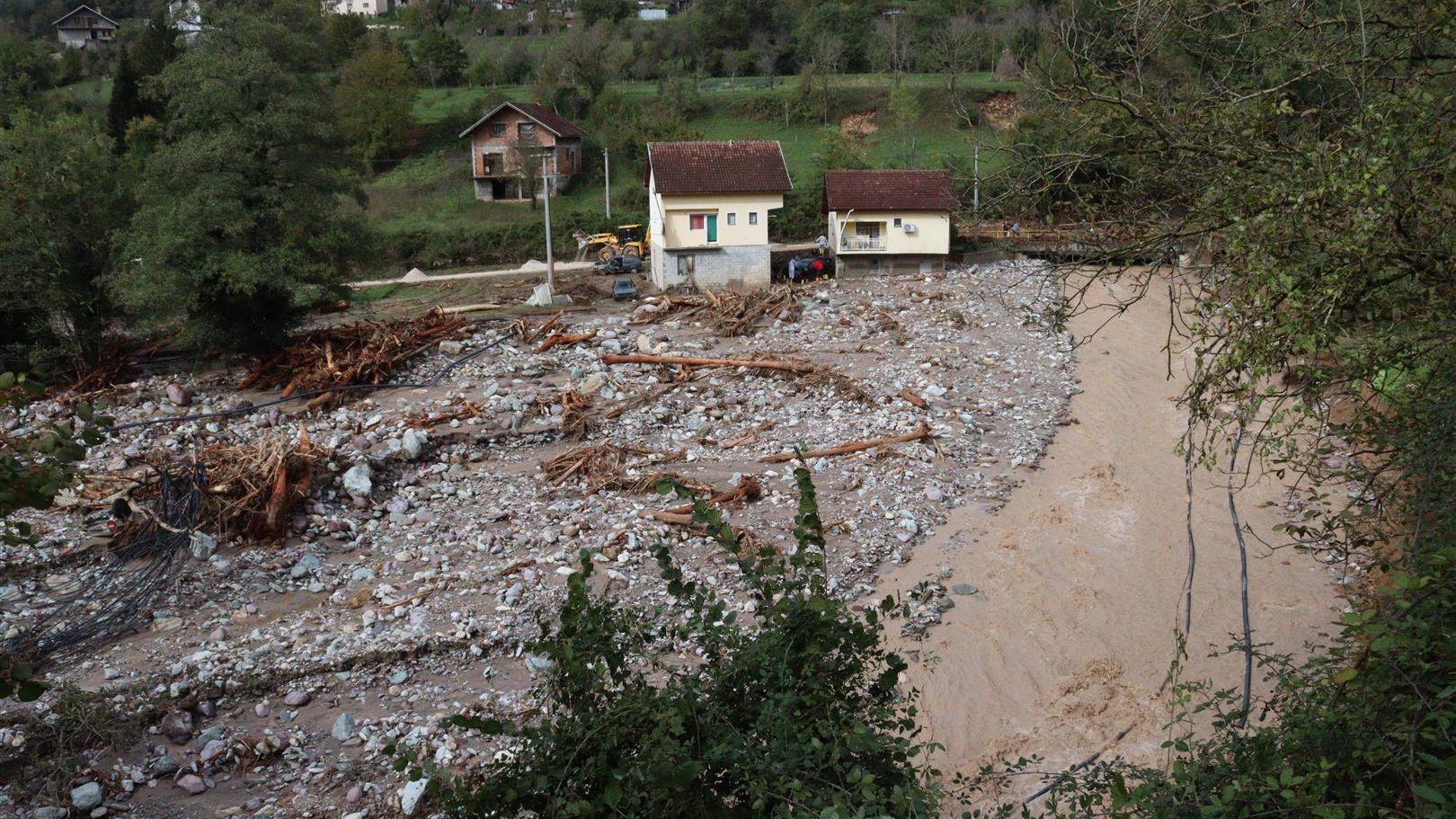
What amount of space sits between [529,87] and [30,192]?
5069 cm

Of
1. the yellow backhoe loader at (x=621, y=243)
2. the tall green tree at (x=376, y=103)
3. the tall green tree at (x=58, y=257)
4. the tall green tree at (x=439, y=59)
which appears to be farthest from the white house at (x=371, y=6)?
the tall green tree at (x=58, y=257)

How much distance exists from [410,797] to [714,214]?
23167mm

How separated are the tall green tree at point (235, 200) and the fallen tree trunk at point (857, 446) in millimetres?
10744

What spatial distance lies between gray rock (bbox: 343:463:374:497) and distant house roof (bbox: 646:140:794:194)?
15.4 meters

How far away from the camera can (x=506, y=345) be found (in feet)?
78.5

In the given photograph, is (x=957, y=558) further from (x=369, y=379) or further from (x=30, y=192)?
(x=369, y=379)

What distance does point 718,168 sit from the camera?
3078 centimetres

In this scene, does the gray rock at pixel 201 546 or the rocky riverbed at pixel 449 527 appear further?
the gray rock at pixel 201 546

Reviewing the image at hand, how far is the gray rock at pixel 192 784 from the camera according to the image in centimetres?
973

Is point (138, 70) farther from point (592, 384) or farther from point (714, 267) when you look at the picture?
point (592, 384)

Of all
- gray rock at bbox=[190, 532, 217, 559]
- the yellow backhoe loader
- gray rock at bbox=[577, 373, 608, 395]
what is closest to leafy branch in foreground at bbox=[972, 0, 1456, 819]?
gray rock at bbox=[190, 532, 217, 559]

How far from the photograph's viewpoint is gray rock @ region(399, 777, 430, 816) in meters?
9.16

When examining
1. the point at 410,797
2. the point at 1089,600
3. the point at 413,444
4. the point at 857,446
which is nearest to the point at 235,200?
the point at 413,444

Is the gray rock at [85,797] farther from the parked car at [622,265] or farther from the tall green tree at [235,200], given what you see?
the parked car at [622,265]
